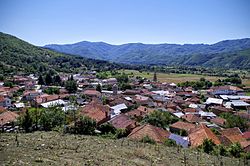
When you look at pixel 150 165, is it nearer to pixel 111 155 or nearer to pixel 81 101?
pixel 111 155

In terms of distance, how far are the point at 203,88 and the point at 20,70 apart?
2445 inches

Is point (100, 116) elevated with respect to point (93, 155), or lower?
lower

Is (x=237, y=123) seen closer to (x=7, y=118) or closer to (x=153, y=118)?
(x=153, y=118)

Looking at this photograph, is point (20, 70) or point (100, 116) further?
point (20, 70)

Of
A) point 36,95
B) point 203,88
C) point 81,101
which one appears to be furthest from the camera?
point 203,88

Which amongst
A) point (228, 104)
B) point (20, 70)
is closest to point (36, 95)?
point (228, 104)

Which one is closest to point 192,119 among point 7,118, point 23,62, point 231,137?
point 231,137

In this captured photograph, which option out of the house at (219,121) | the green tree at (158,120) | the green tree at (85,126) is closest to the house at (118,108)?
the green tree at (158,120)

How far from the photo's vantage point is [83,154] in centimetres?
1330

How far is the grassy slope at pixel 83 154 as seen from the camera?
461 inches

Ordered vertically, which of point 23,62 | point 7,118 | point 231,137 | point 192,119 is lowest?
point 192,119

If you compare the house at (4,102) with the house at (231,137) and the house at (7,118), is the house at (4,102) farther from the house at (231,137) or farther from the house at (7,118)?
the house at (231,137)

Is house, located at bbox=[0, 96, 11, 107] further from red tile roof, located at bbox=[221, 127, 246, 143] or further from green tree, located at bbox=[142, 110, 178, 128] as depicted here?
red tile roof, located at bbox=[221, 127, 246, 143]

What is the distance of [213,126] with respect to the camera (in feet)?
108
